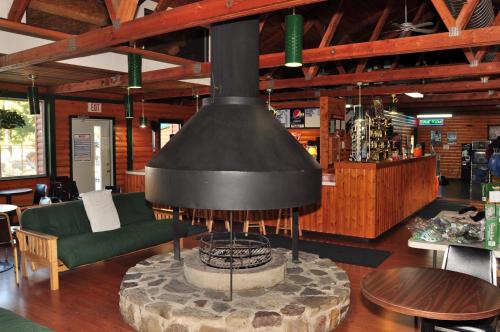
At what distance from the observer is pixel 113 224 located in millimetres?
5938

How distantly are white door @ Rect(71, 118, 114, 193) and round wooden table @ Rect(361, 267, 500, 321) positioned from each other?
8399 millimetres

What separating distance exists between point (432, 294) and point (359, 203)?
14.4ft

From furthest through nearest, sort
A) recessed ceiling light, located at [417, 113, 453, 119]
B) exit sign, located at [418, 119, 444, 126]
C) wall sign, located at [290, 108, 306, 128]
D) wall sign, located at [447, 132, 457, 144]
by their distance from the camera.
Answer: exit sign, located at [418, 119, 444, 126] < wall sign, located at [447, 132, 457, 144] < recessed ceiling light, located at [417, 113, 453, 119] < wall sign, located at [290, 108, 306, 128]

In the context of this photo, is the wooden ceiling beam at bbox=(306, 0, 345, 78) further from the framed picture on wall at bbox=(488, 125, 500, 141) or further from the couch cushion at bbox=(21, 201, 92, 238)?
the framed picture on wall at bbox=(488, 125, 500, 141)

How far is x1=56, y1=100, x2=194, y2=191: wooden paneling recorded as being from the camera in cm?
946

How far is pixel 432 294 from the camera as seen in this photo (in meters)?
2.74

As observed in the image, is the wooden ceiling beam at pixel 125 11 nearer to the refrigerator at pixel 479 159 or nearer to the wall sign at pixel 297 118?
the wall sign at pixel 297 118

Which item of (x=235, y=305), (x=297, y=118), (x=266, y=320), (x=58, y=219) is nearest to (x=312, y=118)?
(x=297, y=118)

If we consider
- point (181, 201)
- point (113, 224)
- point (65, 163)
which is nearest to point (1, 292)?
point (113, 224)

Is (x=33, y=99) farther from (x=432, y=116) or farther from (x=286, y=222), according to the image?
(x=432, y=116)

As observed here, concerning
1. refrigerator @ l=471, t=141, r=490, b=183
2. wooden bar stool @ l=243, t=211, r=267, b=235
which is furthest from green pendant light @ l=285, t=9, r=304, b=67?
refrigerator @ l=471, t=141, r=490, b=183

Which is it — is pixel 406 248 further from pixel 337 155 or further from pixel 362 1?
pixel 362 1

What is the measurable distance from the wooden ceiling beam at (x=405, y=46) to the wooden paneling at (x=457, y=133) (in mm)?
12667

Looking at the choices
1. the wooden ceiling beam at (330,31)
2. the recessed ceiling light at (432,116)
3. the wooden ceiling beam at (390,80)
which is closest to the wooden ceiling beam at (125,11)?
the wooden ceiling beam at (330,31)
